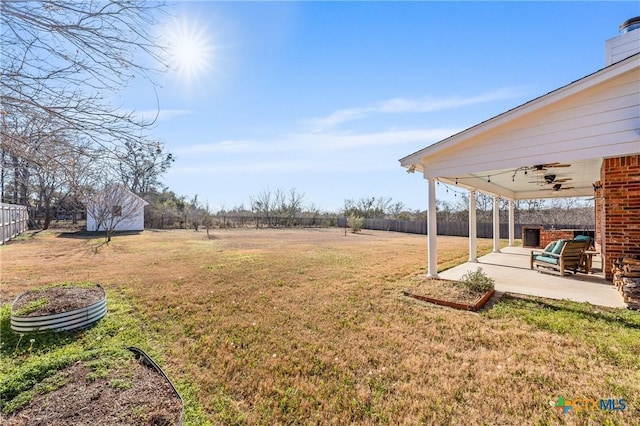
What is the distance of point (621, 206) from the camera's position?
18.1ft

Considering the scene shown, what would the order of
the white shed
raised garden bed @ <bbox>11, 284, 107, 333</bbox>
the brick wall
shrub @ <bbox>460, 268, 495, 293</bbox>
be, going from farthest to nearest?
the white shed, the brick wall, shrub @ <bbox>460, 268, 495, 293</bbox>, raised garden bed @ <bbox>11, 284, 107, 333</bbox>

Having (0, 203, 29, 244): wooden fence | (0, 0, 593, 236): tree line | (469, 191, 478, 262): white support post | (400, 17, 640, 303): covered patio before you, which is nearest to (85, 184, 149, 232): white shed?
(0, 203, 29, 244): wooden fence

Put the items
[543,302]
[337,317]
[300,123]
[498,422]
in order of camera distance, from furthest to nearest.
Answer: [300,123]
[543,302]
[337,317]
[498,422]

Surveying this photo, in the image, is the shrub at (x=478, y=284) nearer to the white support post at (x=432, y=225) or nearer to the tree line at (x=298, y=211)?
the white support post at (x=432, y=225)

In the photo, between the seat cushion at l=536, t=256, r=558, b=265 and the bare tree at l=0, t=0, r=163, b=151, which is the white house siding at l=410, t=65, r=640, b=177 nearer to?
the seat cushion at l=536, t=256, r=558, b=265

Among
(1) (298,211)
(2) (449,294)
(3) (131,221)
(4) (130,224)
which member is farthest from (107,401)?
(1) (298,211)

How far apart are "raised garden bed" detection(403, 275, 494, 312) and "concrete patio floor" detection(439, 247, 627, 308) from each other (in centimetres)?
80

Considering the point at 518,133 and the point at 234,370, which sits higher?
the point at 518,133

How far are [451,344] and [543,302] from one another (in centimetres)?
253

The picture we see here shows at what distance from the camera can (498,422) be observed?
200 centimetres

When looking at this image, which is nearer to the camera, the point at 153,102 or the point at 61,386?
the point at 61,386

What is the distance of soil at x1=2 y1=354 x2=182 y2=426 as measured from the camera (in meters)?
1.80

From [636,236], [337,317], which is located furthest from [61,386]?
[636,236]

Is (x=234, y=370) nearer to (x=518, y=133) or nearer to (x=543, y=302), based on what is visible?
(x=543, y=302)
